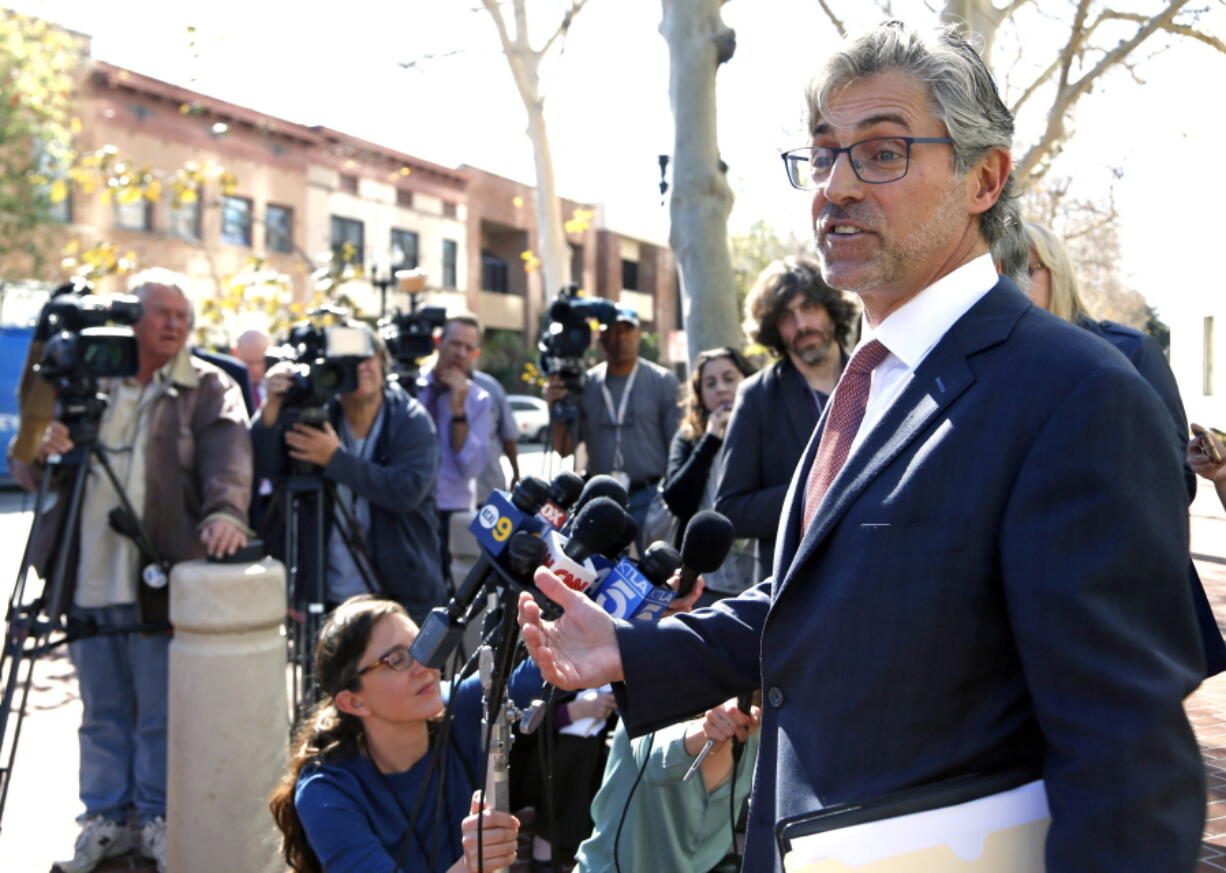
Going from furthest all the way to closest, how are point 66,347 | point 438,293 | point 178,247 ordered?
1. point 438,293
2. point 178,247
3. point 66,347

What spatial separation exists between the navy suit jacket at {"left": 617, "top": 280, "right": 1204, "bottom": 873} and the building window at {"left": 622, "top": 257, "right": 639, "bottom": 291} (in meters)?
45.8

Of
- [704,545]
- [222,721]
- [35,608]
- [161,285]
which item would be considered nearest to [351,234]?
[161,285]

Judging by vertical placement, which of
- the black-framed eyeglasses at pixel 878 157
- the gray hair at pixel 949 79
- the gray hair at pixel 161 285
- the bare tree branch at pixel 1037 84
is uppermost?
the bare tree branch at pixel 1037 84

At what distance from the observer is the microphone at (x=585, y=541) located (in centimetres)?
203

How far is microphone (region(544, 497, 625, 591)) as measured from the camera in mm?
2031

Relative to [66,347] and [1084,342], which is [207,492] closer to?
[66,347]

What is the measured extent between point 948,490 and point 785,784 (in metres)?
0.50

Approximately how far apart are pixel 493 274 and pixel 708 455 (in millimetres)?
38394

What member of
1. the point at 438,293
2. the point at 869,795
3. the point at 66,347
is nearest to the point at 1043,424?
the point at 869,795

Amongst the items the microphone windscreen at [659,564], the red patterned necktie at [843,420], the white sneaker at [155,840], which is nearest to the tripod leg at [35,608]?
the white sneaker at [155,840]

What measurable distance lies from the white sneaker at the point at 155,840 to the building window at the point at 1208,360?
1759cm

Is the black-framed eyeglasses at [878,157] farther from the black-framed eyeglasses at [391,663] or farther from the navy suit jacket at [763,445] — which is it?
the navy suit jacket at [763,445]

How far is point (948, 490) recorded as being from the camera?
1.55 meters

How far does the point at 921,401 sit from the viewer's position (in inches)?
65.3
